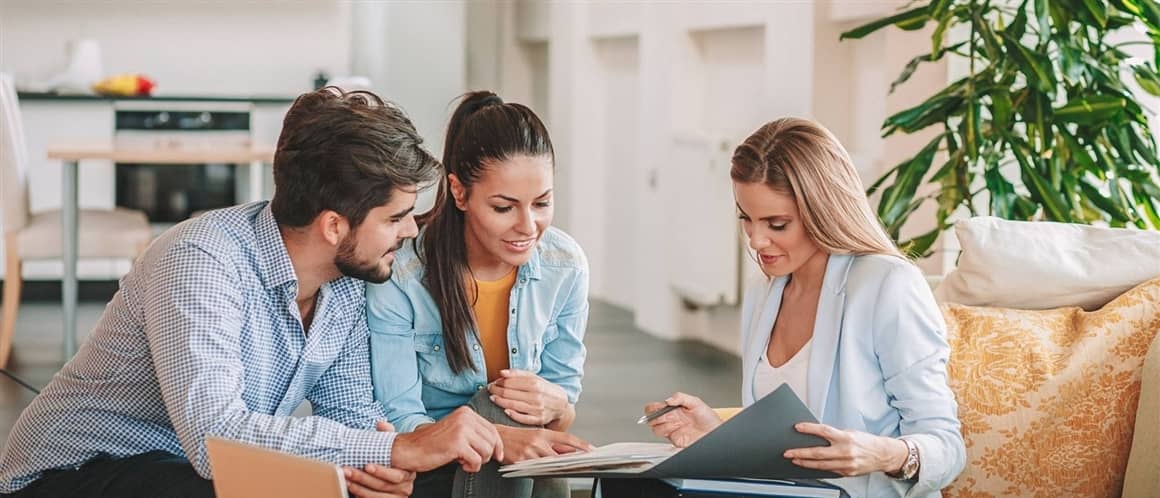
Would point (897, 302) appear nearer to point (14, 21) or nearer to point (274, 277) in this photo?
point (274, 277)

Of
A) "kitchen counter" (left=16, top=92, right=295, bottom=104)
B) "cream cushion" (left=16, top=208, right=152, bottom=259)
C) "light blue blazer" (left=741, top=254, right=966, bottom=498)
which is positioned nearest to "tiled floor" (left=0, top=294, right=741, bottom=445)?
"cream cushion" (left=16, top=208, right=152, bottom=259)

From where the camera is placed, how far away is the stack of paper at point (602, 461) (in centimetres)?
186

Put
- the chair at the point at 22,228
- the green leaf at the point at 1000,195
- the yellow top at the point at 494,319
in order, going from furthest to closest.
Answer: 1. the chair at the point at 22,228
2. the green leaf at the point at 1000,195
3. the yellow top at the point at 494,319

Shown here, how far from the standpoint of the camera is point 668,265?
6.38 meters

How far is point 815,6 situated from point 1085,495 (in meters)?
2.99

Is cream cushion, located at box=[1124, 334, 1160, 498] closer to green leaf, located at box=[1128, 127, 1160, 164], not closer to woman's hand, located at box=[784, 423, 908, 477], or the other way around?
woman's hand, located at box=[784, 423, 908, 477]

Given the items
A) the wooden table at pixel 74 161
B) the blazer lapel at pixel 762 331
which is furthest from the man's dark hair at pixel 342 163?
the wooden table at pixel 74 161

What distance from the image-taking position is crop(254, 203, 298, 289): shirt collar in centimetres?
215

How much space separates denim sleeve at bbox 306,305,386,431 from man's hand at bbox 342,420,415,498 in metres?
0.26

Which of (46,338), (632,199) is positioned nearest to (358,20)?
(632,199)

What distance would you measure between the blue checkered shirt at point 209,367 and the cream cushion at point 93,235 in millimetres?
3553

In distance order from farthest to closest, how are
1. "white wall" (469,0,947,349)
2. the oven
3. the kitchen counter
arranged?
1. the oven
2. the kitchen counter
3. "white wall" (469,0,947,349)

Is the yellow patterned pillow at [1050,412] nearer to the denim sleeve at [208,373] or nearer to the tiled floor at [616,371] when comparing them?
the denim sleeve at [208,373]

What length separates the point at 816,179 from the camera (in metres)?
2.17
